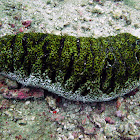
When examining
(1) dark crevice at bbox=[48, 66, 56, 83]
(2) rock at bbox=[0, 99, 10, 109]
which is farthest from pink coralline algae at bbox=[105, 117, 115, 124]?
(2) rock at bbox=[0, 99, 10, 109]

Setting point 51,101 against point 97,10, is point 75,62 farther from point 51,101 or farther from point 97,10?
point 97,10

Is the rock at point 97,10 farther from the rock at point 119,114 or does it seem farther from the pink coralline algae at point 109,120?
the pink coralline algae at point 109,120

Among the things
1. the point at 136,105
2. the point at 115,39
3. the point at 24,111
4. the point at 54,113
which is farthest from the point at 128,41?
the point at 24,111

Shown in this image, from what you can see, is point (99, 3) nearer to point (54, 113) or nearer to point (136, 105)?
point (136, 105)

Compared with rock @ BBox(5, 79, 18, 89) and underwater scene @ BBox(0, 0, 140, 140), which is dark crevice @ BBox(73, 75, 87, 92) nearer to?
underwater scene @ BBox(0, 0, 140, 140)

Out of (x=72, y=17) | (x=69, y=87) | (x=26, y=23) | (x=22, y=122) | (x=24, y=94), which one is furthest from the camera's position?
(x=72, y=17)

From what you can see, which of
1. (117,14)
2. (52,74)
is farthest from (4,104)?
(117,14)

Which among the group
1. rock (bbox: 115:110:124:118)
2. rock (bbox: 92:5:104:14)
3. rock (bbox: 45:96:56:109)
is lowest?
rock (bbox: 45:96:56:109)
